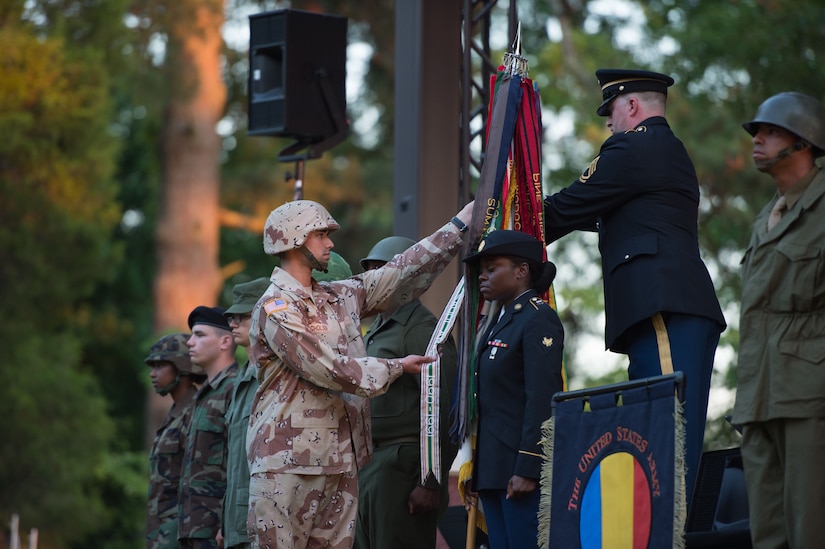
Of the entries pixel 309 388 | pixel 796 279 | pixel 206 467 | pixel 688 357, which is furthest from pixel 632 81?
pixel 206 467

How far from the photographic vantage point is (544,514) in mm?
4719

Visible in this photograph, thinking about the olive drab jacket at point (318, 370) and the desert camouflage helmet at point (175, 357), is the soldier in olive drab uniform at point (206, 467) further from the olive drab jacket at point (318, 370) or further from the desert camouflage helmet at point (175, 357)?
the olive drab jacket at point (318, 370)

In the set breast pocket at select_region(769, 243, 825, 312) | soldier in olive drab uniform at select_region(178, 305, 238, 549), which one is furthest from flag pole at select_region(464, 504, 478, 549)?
soldier in olive drab uniform at select_region(178, 305, 238, 549)

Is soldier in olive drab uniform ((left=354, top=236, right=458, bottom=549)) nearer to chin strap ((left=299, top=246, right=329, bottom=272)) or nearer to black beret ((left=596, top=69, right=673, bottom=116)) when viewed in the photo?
chin strap ((left=299, top=246, right=329, bottom=272))

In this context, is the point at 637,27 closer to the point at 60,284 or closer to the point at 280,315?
the point at 60,284

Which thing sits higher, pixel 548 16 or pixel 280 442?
pixel 548 16

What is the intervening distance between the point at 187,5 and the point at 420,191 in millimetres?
11134

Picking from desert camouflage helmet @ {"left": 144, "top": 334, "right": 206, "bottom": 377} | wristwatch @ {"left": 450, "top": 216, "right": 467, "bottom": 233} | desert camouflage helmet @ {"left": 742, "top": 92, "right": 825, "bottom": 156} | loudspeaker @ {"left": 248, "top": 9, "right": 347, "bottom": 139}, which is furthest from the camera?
loudspeaker @ {"left": 248, "top": 9, "right": 347, "bottom": 139}

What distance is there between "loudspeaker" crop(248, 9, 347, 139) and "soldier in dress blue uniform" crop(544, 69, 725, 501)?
3.31 m

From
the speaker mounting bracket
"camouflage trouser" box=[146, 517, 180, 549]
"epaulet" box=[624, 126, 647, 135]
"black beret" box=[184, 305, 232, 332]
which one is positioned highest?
the speaker mounting bracket

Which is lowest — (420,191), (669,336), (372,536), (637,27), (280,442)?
(372,536)

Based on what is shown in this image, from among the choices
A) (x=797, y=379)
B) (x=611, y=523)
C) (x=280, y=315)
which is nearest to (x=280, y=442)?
(x=280, y=315)

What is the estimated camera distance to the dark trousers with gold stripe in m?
5.06

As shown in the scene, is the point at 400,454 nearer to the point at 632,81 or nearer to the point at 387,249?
the point at 387,249
